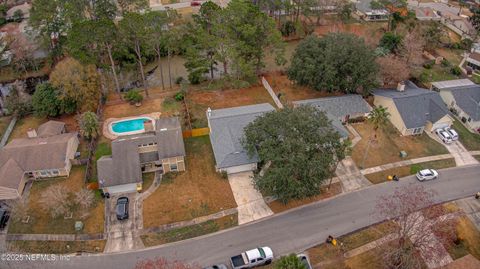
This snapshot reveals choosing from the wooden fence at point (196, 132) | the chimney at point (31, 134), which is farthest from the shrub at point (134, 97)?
the chimney at point (31, 134)

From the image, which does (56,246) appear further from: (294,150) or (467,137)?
(467,137)

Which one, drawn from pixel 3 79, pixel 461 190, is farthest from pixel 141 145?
pixel 3 79

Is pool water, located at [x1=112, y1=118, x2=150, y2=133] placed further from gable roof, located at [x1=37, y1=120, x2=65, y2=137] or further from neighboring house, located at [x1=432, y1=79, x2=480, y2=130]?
neighboring house, located at [x1=432, y1=79, x2=480, y2=130]

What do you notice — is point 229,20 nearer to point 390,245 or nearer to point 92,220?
point 92,220

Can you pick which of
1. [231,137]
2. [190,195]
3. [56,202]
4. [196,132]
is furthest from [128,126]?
[190,195]

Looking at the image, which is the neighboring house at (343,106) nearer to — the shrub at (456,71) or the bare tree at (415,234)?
the bare tree at (415,234)
